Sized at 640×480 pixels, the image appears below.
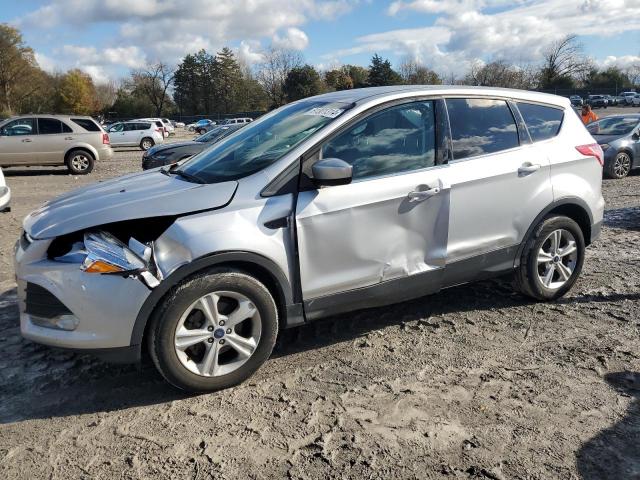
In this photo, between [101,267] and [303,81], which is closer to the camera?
[101,267]

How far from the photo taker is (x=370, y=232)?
3695mm

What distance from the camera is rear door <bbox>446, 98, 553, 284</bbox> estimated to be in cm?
410

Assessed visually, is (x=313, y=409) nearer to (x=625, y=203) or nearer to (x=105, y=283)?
(x=105, y=283)

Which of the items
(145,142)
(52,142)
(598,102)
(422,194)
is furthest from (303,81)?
(422,194)

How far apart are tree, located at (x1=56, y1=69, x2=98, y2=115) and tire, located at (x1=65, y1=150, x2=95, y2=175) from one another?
72.5 metres

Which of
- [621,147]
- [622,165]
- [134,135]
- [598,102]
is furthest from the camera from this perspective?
[598,102]

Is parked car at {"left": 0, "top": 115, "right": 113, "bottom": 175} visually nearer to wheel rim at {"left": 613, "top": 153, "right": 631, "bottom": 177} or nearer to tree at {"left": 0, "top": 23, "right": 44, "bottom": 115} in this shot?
wheel rim at {"left": 613, "top": 153, "right": 631, "bottom": 177}

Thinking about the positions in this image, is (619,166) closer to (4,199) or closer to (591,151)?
(591,151)

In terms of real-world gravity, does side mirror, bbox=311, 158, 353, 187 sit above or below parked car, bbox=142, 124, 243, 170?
above

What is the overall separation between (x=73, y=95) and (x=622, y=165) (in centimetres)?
8532

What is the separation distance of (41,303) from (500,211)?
3.30 m

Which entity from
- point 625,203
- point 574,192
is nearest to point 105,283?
point 574,192

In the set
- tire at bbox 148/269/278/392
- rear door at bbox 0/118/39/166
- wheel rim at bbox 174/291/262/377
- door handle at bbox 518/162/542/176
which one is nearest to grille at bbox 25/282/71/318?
tire at bbox 148/269/278/392

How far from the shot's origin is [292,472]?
269 centimetres
